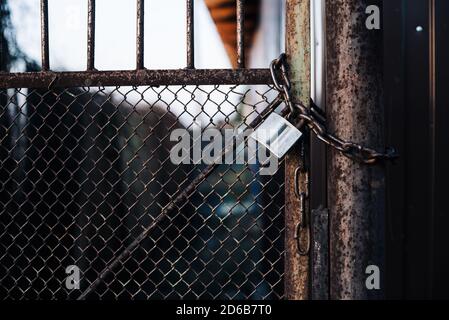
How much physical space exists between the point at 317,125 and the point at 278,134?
99 millimetres

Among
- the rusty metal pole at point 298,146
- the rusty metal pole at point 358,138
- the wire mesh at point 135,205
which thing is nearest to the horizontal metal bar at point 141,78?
the rusty metal pole at point 298,146

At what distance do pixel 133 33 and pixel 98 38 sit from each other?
176 mm

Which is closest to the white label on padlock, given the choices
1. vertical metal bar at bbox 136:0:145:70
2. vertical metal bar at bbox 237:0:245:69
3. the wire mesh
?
vertical metal bar at bbox 237:0:245:69

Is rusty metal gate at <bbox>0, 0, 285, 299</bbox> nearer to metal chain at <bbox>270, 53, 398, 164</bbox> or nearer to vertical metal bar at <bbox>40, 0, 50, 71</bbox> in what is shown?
vertical metal bar at <bbox>40, 0, 50, 71</bbox>

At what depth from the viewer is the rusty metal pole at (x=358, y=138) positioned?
897 mm

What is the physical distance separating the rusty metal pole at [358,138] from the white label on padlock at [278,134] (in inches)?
4.7

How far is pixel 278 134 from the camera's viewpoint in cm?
98

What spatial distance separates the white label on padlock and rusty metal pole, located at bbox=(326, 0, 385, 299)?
119mm

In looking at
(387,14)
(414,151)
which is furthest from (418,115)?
(387,14)

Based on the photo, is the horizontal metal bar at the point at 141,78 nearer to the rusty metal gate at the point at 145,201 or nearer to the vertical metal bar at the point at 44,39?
the vertical metal bar at the point at 44,39

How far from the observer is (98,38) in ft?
6.07

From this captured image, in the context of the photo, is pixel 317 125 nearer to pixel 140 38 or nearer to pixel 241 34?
pixel 241 34

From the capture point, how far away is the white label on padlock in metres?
0.97
